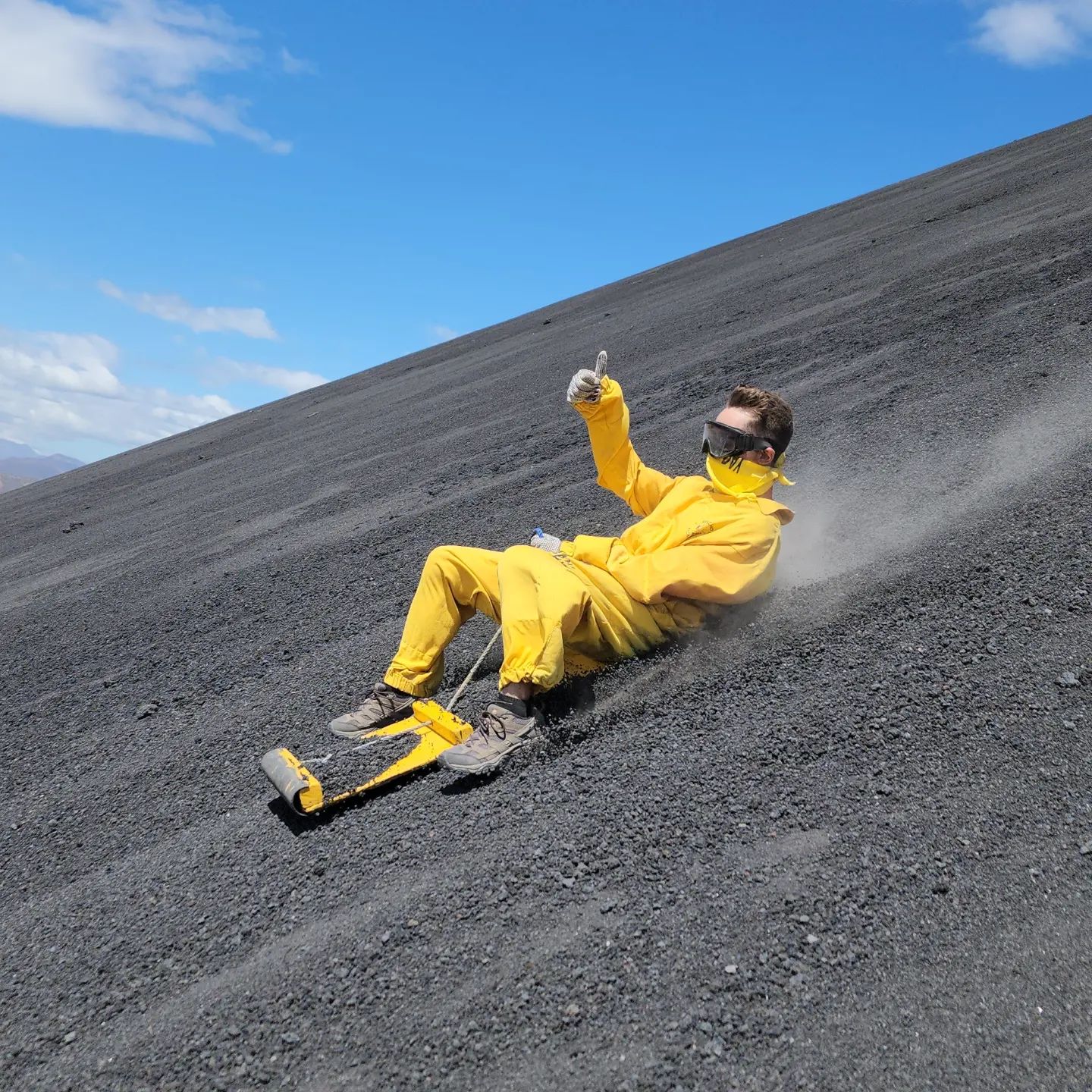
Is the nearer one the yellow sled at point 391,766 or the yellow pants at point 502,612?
the yellow sled at point 391,766

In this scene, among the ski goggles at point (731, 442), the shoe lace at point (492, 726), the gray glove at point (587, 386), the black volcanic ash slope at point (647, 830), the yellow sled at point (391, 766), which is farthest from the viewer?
the gray glove at point (587, 386)

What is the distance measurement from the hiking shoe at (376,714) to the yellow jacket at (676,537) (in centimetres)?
91

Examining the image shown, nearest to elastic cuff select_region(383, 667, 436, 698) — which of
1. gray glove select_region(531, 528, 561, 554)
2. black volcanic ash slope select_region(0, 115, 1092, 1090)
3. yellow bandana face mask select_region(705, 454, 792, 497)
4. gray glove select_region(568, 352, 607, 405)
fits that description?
black volcanic ash slope select_region(0, 115, 1092, 1090)

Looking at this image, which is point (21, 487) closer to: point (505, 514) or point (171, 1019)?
point (505, 514)

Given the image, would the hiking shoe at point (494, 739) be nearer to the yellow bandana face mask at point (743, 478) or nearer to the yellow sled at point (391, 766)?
the yellow sled at point (391, 766)

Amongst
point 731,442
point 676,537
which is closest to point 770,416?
point 731,442

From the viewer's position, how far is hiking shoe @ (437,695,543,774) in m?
2.90

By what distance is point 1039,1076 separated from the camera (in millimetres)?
1784

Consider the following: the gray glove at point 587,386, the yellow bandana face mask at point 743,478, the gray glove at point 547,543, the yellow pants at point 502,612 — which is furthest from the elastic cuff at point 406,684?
the yellow bandana face mask at point 743,478

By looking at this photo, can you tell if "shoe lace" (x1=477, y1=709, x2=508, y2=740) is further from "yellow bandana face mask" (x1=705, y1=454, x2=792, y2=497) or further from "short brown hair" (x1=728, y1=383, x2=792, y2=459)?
"short brown hair" (x1=728, y1=383, x2=792, y2=459)

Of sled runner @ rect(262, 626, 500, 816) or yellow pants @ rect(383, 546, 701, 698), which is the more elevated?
yellow pants @ rect(383, 546, 701, 698)

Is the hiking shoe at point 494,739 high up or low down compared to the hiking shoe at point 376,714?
down

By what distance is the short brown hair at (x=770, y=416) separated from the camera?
11.7ft

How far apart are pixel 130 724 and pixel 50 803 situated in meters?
0.72
